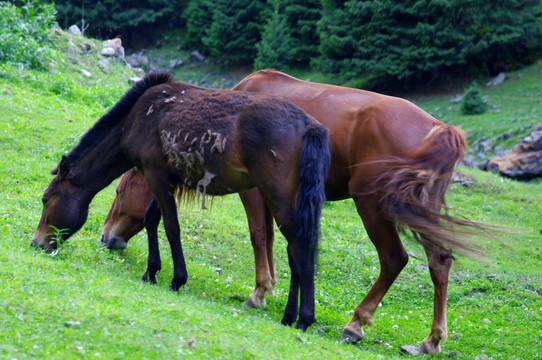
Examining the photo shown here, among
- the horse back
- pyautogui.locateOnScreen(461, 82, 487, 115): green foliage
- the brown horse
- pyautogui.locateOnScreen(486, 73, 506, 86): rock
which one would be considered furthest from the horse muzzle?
pyautogui.locateOnScreen(486, 73, 506, 86): rock

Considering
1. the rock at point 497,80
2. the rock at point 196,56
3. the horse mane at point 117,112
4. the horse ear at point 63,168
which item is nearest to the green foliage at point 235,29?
the rock at point 196,56

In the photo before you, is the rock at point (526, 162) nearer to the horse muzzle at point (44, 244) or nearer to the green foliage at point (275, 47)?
the horse muzzle at point (44, 244)

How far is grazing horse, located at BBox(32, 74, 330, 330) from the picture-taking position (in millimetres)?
5500

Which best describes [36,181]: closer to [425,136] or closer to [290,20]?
[425,136]

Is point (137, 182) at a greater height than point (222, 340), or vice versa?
point (137, 182)

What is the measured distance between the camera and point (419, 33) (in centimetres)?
2622

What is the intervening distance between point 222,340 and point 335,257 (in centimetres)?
460

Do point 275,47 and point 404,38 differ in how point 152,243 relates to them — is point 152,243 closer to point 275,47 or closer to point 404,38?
point 404,38

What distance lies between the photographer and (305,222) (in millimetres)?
5379

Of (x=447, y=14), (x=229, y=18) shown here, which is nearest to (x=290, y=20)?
(x=229, y=18)

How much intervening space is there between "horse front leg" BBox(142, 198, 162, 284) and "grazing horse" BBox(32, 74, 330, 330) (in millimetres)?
128

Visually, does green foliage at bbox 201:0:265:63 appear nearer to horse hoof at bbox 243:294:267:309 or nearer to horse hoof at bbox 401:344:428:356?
horse hoof at bbox 243:294:267:309

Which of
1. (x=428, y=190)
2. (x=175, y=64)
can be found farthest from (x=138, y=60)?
(x=428, y=190)

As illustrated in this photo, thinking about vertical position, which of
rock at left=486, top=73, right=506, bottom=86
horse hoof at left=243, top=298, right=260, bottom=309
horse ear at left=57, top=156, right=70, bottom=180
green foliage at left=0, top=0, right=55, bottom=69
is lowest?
horse hoof at left=243, top=298, right=260, bottom=309
